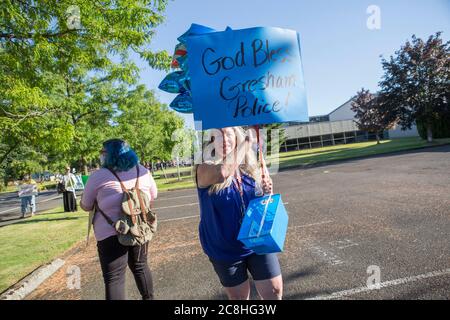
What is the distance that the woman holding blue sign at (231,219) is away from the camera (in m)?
2.28

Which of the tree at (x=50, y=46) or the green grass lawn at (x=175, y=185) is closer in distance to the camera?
the tree at (x=50, y=46)

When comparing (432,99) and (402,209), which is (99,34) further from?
(432,99)

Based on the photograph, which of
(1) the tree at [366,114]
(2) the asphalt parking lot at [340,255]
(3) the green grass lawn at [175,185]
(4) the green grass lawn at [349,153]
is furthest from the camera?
(1) the tree at [366,114]

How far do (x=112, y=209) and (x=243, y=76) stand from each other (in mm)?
1761

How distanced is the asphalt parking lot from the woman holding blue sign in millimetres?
1301

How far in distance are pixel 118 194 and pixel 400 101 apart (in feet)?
104

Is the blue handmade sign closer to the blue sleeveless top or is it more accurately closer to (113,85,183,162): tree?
the blue sleeveless top

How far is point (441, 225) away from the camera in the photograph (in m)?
5.11

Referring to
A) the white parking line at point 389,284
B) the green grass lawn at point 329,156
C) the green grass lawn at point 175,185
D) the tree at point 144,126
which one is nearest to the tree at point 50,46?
the white parking line at point 389,284

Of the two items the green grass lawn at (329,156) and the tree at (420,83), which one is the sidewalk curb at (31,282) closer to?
the green grass lawn at (329,156)

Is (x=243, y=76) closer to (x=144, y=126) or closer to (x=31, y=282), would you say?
(x=31, y=282)

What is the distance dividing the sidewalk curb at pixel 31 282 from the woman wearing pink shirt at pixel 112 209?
229cm

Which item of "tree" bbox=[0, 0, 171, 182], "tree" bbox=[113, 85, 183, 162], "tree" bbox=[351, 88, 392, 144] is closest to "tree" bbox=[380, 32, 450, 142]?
"tree" bbox=[351, 88, 392, 144]

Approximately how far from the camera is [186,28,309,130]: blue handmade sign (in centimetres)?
216
